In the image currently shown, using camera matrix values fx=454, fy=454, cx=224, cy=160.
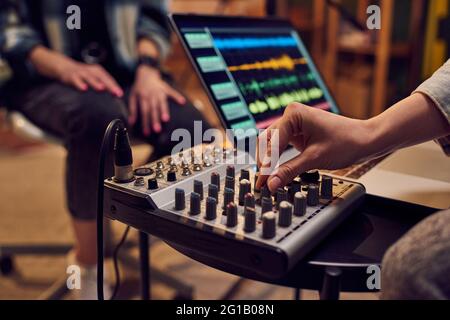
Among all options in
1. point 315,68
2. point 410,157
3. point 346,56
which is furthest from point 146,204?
point 346,56

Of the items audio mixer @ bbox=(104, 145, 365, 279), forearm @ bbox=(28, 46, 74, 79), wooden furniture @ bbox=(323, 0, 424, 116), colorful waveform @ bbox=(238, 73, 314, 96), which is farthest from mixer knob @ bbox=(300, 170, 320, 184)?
wooden furniture @ bbox=(323, 0, 424, 116)

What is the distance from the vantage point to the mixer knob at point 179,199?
512 millimetres

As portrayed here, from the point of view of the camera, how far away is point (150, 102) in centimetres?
105

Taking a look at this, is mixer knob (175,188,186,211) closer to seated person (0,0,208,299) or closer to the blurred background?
seated person (0,0,208,299)

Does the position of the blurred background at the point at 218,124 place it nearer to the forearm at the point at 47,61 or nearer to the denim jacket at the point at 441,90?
the forearm at the point at 47,61

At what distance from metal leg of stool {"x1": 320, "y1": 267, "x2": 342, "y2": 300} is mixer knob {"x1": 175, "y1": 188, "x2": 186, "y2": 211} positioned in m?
0.17

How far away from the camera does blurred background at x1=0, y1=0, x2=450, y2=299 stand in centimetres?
126

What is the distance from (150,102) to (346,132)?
2.02ft

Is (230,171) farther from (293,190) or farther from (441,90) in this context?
(441,90)

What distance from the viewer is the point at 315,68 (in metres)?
0.97

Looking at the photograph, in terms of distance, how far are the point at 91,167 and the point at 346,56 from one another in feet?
6.79

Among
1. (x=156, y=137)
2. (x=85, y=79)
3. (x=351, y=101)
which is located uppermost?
(x=85, y=79)
